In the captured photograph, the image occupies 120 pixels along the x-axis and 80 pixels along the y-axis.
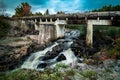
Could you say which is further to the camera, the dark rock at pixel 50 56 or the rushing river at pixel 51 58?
the dark rock at pixel 50 56

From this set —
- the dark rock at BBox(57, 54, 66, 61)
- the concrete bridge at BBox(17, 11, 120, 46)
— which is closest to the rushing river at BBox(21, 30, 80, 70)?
the dark rock at BBox(57, 54, 66, 61)

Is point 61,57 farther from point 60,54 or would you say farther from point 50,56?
point 50,56

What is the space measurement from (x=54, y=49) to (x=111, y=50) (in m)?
5.91

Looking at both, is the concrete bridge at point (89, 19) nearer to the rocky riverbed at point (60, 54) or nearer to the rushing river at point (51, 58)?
the rocky riverbed at point (60, 54)

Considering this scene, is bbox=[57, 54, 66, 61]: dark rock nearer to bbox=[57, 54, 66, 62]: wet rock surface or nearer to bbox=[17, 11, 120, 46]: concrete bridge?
bbox=[57, 54, 66, 62]: wet rock surface

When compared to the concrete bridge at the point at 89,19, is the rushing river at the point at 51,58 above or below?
below

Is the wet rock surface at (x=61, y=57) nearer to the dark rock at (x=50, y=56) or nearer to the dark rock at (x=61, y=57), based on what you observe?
the dark rock at (x=61, y=57)

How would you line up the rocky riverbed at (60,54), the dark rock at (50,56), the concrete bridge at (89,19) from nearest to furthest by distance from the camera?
1. the rocky riverbed at (60,54)
2. the concrete bridge at (89,19)
3. the dark rock at (50,56)

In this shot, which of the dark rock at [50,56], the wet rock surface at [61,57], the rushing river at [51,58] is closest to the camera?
the rushing river at [51,58]

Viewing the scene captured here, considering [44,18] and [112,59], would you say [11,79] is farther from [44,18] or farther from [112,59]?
[44,18]

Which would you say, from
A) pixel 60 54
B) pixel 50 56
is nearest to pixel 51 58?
pixel 50 56

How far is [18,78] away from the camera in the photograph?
26.7ft

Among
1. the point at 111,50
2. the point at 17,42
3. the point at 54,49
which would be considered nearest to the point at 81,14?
the point at 54,49

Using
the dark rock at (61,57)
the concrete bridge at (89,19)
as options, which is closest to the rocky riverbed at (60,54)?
the dark rock at (61,57)
